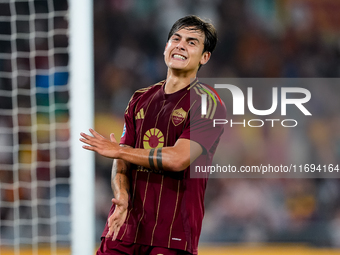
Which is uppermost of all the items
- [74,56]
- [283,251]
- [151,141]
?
[74,56]

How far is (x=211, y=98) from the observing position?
2.49 metres

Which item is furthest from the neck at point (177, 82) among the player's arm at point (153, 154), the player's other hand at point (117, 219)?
the player's other hand at point (117, 219)

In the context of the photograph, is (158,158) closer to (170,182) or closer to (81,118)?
(170,182)

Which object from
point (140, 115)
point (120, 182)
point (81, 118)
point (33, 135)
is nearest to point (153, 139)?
point (140, 115)

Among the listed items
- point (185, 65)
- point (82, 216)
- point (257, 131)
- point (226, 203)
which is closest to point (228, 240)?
point (226, 203)

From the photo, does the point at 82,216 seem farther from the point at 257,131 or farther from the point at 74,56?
the point at 257,131

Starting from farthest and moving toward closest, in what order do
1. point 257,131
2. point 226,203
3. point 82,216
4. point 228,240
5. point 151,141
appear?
point 257,131
point 226,203
point 228,240
point 82,216
point 151,141

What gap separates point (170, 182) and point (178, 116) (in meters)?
0.35

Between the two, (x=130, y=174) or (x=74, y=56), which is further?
(x=74, y=56)

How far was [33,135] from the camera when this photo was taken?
546cm

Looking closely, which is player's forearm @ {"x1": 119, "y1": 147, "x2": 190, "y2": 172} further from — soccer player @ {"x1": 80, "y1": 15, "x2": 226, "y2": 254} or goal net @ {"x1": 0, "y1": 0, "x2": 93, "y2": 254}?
goal net @ {"x1": 0, "y1": 0, "x2": 93, "y2": 254}

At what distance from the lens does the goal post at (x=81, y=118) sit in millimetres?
3309

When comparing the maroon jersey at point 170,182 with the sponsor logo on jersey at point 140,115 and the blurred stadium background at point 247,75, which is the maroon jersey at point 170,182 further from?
the blurred stadium background at point 247,75

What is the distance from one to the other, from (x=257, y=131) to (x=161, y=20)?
202 cm
